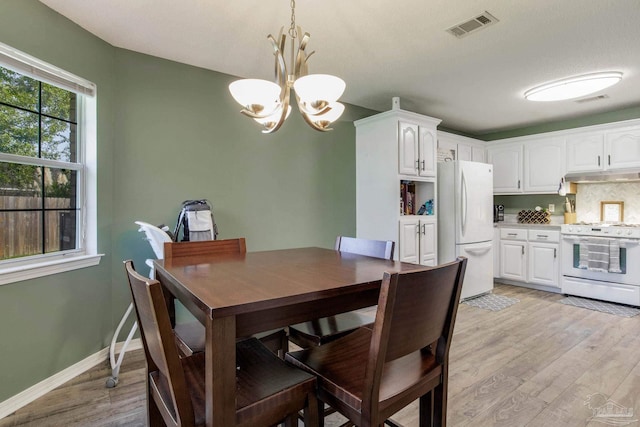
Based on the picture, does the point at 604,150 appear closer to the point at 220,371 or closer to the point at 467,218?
the point at 467,218

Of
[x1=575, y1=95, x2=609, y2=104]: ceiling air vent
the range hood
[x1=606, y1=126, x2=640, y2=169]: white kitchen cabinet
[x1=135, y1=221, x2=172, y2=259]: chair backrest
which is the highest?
[x1=575, y1=95, x2=609, y2=104]: ceiling air vent

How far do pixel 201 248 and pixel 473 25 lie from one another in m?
2.33

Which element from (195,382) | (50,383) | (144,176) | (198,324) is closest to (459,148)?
(144,176)

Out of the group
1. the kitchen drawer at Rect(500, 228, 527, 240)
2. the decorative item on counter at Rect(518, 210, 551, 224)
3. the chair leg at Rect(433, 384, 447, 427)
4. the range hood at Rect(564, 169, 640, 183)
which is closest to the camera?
the chair leg at Rect(433, 384, 447, 427)

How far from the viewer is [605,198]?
4344 millimetres

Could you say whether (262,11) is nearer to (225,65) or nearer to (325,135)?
(225,65)

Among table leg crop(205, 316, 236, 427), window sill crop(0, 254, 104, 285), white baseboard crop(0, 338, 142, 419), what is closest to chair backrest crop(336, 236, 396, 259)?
table leg crop(205, 316, 236, 427)

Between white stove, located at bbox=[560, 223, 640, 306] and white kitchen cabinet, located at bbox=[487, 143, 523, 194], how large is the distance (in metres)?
1.03

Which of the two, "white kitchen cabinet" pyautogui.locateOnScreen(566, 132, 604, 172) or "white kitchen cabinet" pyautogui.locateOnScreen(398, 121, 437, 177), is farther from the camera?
"white kitchen cabinet" pyautogui.locateOnScreen(566, 132, 604, 172)

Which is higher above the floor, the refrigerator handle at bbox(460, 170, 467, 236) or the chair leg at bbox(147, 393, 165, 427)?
the refrigerator handle at bbox(460, 170, 467, 236)

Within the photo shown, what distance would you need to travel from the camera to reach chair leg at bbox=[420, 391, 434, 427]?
120cm

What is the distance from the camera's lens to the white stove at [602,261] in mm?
3611

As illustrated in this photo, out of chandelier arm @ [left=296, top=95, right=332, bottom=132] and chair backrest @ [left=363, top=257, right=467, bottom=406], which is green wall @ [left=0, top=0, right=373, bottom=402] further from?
chair backrest @ [left=363, top=257, right=467, bottom=406]

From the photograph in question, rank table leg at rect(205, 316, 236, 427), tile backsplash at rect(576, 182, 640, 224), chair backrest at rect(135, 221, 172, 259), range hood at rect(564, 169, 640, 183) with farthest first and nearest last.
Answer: tile backsplash at rect(576, 182, 640, 224) → range hood at rect(564, 169, 640, 183) → chair backrest at rect(135, 221, 172, 259) → table leg at rect(205, 316, 236, 427)
